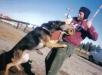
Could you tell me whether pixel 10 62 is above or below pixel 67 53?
below

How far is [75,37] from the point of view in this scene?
227 inches

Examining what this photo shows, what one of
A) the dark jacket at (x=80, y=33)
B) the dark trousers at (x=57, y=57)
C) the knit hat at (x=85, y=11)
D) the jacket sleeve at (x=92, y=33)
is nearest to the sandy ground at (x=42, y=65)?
the dark trousers at (x=57, y=57)

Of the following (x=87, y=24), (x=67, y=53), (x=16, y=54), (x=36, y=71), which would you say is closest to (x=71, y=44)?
(x=67, y=53)

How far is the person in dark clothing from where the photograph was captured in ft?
18.9

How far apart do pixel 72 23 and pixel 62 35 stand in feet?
1.30

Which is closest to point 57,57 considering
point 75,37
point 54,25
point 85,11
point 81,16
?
point 75,37

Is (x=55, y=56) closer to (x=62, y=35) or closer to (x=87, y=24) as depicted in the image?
(x=62, y=35)

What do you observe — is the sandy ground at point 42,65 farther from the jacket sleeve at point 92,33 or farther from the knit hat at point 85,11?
the knit hat at point 85,11

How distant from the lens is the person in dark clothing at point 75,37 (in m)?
5.77

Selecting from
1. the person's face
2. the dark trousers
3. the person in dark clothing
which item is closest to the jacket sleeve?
the person in dark clothing

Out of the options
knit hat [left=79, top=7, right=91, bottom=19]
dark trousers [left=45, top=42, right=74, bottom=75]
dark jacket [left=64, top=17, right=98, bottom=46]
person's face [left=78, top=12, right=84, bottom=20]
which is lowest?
dark trousers [left=45, top=42, right=74, bottom=75]

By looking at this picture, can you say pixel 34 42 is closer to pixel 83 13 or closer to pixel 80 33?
pixel 80 33

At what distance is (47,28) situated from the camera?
574cm

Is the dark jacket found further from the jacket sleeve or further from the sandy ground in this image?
the sandy ground
